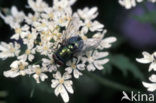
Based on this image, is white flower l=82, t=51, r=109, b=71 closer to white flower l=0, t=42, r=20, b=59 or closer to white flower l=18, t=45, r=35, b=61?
white flower l=18, t=45, r=35, b=61

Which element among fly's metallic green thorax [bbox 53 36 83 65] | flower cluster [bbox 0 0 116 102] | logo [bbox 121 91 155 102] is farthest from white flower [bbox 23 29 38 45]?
logo [bbox 121 91 155 102]

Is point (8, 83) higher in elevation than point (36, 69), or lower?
higher

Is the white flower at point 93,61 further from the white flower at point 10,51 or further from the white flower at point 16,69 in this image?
the white flower at point 10,51

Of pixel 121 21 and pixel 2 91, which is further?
pixel 121 21

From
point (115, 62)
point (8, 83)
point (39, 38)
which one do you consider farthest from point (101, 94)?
point (39, 38)

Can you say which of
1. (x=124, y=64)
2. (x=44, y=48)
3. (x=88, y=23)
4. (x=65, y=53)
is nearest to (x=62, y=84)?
(x=65, y=53)

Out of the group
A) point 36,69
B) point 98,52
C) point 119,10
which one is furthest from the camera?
point 119,10

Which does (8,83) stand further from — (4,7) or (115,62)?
(115,62)

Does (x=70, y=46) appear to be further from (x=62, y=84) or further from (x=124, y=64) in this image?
(x=124, y=64)

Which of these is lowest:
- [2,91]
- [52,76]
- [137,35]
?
[52,76]
